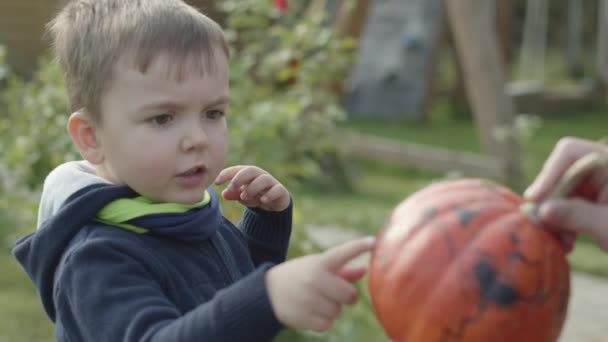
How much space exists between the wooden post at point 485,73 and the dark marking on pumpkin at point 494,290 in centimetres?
618

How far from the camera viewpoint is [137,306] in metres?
1.78

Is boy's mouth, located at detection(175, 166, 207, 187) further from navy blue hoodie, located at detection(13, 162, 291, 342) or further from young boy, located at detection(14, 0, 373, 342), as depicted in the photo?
navy blue hoodie, located at detection(13, 162, 291, 342)

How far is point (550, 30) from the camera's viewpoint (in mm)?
26938

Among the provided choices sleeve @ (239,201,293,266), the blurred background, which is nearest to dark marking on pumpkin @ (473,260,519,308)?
sleeve @ (239,201,293,266)

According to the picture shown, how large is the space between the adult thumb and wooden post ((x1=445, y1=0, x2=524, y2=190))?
6.10 metres

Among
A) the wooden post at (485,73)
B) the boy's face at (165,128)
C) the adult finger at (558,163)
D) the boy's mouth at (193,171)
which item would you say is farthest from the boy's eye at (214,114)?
the wooden post at (485,73)

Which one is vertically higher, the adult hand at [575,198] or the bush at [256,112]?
the adult hand at [575,198]

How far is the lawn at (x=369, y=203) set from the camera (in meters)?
4.56

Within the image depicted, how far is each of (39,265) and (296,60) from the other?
10.6 feet

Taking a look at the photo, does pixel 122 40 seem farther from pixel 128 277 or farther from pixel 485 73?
pixel 485 73

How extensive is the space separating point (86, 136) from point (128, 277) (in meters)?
0.41

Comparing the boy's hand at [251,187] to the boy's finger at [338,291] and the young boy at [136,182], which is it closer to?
the young boy at [136,182]

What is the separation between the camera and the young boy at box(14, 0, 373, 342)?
184 cm

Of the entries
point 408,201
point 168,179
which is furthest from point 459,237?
point 168,179
